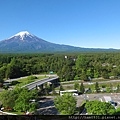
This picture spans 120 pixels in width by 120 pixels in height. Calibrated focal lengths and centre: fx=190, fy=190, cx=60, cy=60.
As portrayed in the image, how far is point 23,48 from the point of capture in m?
58.3

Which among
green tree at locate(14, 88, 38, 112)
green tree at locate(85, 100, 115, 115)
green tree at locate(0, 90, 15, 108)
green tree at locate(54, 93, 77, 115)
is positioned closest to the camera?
green tree at locate(85, 100, 115, 115)

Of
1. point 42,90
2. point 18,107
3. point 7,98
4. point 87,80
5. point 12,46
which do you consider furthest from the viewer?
point 12,46

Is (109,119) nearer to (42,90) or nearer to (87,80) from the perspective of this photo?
(42,90)

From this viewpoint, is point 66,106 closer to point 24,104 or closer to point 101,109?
point 101,109

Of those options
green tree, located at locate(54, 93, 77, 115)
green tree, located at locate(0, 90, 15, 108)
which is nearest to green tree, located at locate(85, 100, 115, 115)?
green tree, located at locate(54, 93, 77, 115)

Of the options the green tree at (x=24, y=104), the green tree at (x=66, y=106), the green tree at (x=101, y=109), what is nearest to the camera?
the green tree at (x=101, y=109)

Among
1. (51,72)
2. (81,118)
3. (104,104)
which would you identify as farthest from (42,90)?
(81,118)

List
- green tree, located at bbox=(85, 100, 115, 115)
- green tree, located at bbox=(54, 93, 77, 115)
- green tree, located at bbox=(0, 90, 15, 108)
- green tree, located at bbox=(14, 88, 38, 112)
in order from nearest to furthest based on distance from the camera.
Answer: green tree, located at bbox=(85, 100, 115, 115)
green tree, located at bbox=(54, 93, 77, 115)
green tree, located at bbox=(14, 88, 38, 112)
green tree, located at bbox=(0, 90, 15, 108)

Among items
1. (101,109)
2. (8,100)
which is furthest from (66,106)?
(8,100)

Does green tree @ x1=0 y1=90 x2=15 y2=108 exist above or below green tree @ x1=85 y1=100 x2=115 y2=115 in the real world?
below

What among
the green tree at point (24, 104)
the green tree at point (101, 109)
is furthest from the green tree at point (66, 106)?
the green tree at point (24, 104)

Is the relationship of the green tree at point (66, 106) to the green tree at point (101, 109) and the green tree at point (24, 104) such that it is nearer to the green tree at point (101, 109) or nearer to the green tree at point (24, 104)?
the green tree at point (101, 109)

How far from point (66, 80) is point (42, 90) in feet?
12.0

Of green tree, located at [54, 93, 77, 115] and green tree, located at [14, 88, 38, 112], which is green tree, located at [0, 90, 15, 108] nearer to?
green tree, located at [14, 88, 38, 112]
